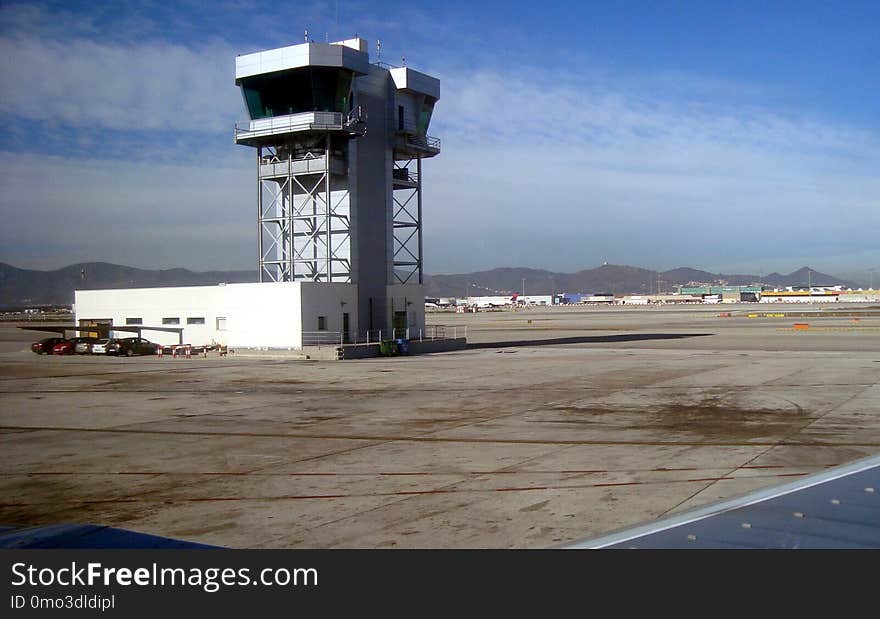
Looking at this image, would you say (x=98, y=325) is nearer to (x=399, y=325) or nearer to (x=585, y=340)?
(x=399, y=325)

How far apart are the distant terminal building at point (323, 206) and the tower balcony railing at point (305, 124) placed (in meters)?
0.08

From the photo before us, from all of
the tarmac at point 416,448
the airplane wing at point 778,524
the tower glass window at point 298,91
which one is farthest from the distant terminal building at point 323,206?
the airplane wing at point 778,524

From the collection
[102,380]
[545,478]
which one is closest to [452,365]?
[102,380]

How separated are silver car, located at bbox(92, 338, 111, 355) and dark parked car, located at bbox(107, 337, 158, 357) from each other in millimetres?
529

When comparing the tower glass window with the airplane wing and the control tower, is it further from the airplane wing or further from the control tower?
the airplane wing

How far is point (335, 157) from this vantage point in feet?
166

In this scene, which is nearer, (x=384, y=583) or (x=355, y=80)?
(x=384, y=583)

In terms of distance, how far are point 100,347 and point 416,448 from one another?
44.4 metres

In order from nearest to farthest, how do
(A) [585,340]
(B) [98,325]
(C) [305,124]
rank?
(C) [305,124] → (B) [98,325] → (A) [585,340]

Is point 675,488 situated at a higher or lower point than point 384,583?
lower

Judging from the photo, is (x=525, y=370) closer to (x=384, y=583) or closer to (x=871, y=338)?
(x=384, y=583)

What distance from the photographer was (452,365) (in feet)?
133

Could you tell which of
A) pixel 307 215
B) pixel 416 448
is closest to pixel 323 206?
pixel 307 215

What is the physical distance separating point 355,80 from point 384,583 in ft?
166
